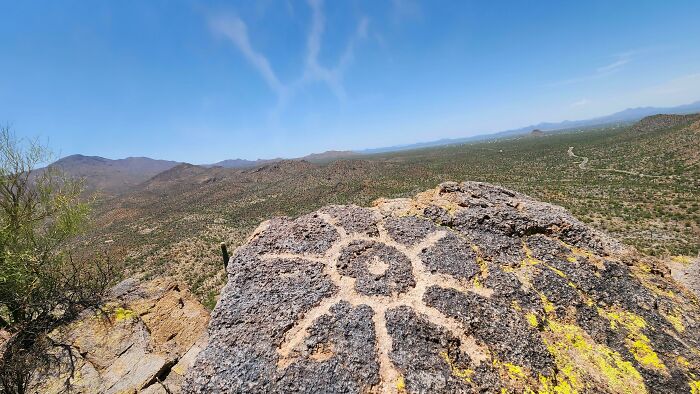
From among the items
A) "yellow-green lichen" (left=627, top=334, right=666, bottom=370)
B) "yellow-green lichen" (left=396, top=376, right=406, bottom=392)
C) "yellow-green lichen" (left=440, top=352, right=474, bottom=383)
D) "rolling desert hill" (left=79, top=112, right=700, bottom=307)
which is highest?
"yellow-green lichen" (left=396, top=376, right=406, bottom=392)

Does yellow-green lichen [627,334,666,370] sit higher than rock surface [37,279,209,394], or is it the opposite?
yellow-green lichen [627,334,666,370]

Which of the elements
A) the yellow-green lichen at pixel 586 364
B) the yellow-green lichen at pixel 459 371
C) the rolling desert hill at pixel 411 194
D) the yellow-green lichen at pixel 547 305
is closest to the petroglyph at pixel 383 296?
the yellow-green lichen at pixel 459 371

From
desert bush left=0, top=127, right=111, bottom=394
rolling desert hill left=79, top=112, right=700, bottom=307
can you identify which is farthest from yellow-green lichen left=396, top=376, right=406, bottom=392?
rolling desert hill left=79, top=112, right=700, bottom=307

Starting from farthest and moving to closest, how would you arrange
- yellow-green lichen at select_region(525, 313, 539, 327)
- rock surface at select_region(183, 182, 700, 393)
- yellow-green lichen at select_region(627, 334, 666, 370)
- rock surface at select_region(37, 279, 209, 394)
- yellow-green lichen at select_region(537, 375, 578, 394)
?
rock surface at select_region(37, 279, 209, 394), yellow-green lichen at select_region(525, 313, 539, 327), yellow-green lichen at select_region(627, 334, 666, 370), rock surface at select_region(183, 182, 700, 393), yellow-green lichen at select_region(537, 375, 578, 394)

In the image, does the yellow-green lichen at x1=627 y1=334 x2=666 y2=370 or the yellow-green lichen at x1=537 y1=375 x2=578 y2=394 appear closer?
the yellow-green lichen at x1=537 y1=375 x2=578 y2=394

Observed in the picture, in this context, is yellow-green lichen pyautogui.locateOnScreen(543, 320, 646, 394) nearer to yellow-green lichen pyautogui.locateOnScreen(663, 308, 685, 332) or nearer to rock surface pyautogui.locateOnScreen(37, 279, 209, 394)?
yellow-green lichen pyautogui.locateOnScreen(663, 308, 685, 332)

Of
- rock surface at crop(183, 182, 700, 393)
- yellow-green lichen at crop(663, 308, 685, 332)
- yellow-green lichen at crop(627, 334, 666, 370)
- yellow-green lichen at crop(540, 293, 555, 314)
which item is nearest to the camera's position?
rock surface at crop(183, 182, 700, 393)

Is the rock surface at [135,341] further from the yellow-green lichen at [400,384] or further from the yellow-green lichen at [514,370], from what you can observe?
the yellow-green lichen at [514,370]

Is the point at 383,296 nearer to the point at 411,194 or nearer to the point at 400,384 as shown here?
the point at 400,384
